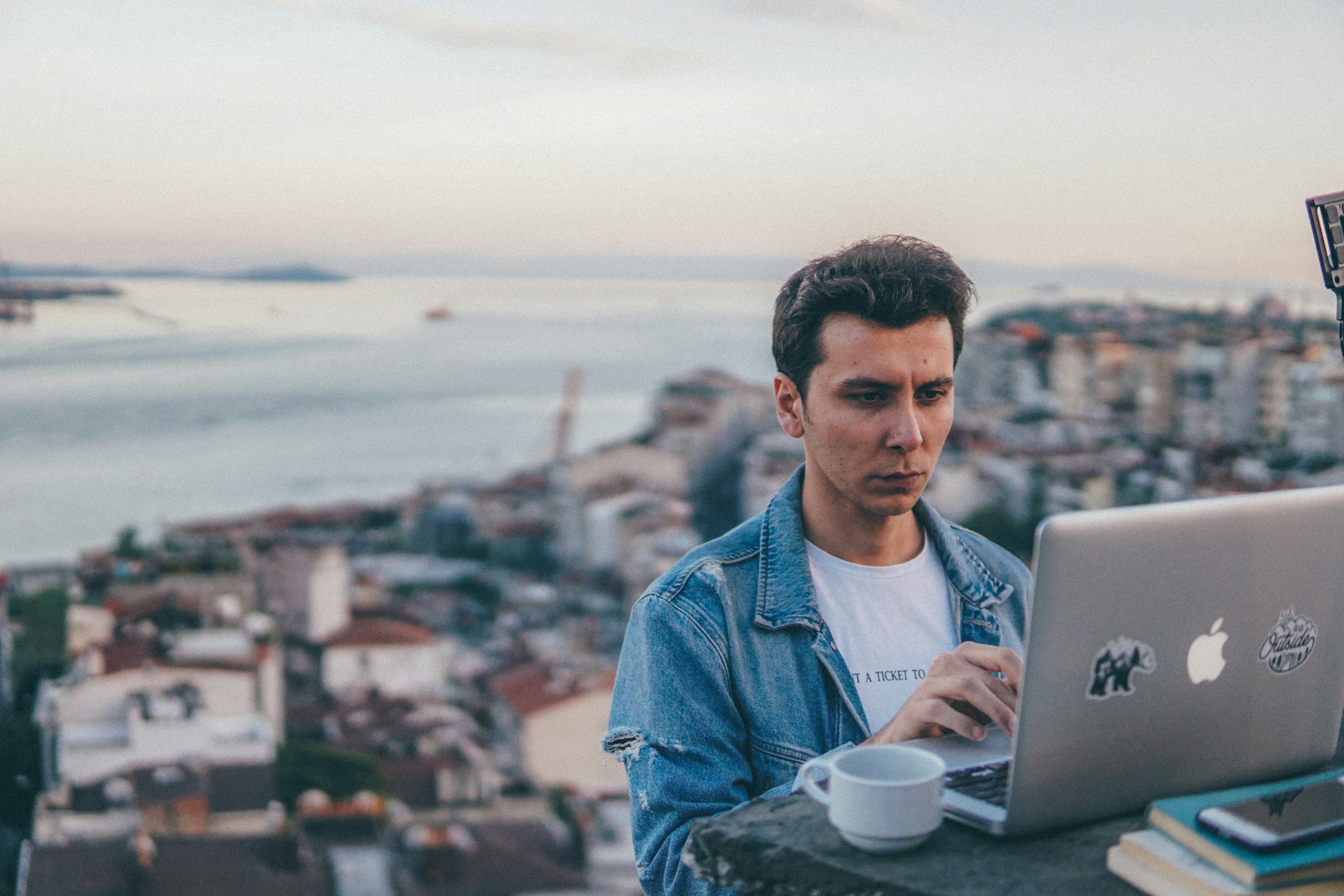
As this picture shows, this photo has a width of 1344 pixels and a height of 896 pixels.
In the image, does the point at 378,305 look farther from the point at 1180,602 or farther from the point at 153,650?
the point at 1180,602

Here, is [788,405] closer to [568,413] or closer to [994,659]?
[994,659]

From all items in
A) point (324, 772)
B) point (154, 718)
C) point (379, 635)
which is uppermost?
point (154, 718)

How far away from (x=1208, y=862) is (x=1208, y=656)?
6.6 inches

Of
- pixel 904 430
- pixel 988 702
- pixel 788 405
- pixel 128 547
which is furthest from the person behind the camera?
pixel 128 547

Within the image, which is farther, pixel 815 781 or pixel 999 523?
pixel 999 523

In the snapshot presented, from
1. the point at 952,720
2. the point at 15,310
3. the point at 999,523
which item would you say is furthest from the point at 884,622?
the point at 15,310

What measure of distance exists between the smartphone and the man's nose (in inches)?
21.9

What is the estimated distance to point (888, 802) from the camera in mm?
722

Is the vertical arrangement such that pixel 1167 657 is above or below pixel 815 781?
above

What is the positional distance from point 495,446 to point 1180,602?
34.7 metres

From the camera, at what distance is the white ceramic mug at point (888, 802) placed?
0.72 m

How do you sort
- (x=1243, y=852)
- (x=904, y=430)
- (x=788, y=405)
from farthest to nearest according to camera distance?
(x=788, y=405), (x=904, y=430), (x=1243, y=852)

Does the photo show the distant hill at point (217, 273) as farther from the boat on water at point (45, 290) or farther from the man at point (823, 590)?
the man at point (823, 590)

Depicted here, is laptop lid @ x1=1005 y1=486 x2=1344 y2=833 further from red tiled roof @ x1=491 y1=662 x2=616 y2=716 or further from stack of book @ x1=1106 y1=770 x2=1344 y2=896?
red tiled roof @ x1=491 y1=662 x2=616 y2=716
